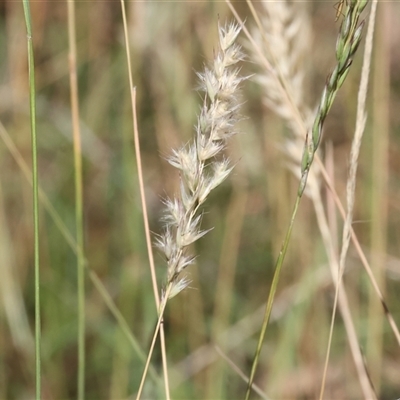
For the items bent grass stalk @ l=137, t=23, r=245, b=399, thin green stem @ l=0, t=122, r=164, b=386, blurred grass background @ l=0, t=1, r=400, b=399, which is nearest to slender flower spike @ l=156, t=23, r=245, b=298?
bent grass stalk @ l=137, t=23, r=245, b=399

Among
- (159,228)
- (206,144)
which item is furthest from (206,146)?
(159,228)

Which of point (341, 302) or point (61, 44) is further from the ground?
point (61, 44)

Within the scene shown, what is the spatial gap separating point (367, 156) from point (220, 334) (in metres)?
0.51

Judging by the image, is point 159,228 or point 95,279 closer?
point 95,279

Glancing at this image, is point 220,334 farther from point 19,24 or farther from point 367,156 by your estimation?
point 19,24

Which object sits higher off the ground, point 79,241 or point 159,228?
point 79,241

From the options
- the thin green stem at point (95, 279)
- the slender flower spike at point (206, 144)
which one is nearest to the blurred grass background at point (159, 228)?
the thin green stem at point (95, 279)

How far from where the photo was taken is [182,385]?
89 centimetres

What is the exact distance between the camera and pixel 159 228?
Result: 1.20m

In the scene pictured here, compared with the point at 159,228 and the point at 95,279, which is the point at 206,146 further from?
the point at 159,228

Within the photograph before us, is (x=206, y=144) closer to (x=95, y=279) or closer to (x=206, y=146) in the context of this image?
(x=206, y=146)

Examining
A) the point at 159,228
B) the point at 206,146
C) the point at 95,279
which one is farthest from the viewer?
the point at 159,228

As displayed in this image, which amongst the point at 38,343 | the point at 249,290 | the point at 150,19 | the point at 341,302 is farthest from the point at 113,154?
the point at 38,343

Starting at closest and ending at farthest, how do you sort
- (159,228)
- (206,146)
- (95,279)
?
(206,146), (95,279), (159,228)
